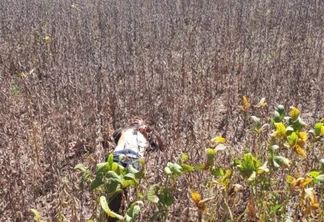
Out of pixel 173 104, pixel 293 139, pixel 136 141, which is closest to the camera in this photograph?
pixel 293 139

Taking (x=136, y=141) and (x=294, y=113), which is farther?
(x=136, y=141)

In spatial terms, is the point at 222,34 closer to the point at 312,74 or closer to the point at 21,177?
the point at 312,74

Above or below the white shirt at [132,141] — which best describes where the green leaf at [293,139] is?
above

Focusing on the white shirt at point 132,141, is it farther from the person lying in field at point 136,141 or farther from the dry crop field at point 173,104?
the dry crop field at point 173,104

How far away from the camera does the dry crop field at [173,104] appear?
1845 millimetres

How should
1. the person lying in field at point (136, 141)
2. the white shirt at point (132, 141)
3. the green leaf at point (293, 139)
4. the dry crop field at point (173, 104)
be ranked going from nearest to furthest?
the green leaf at point (293, 139)
the dry crop field at point (173, 104)
the person lying in field at point (136, 141)
the white shirt at point (132, 141)

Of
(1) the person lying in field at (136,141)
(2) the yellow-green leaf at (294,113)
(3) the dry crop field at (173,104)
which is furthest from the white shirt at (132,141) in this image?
(2) the yellow-green leaf at (294,113)

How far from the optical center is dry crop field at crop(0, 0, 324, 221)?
1845 mm

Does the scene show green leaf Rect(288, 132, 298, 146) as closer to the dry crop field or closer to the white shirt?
the dry crop field

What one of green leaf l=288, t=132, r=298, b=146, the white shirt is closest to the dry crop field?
green leaf l=288, t=132, r=298, b=146

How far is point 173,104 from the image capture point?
9.91 ft

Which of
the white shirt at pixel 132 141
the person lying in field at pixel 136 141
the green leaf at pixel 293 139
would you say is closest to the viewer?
the green leaf at pixel 293 139

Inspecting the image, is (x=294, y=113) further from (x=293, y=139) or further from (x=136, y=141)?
(x=136, y=141)

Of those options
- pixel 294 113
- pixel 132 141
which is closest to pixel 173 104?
pixel 132 141
